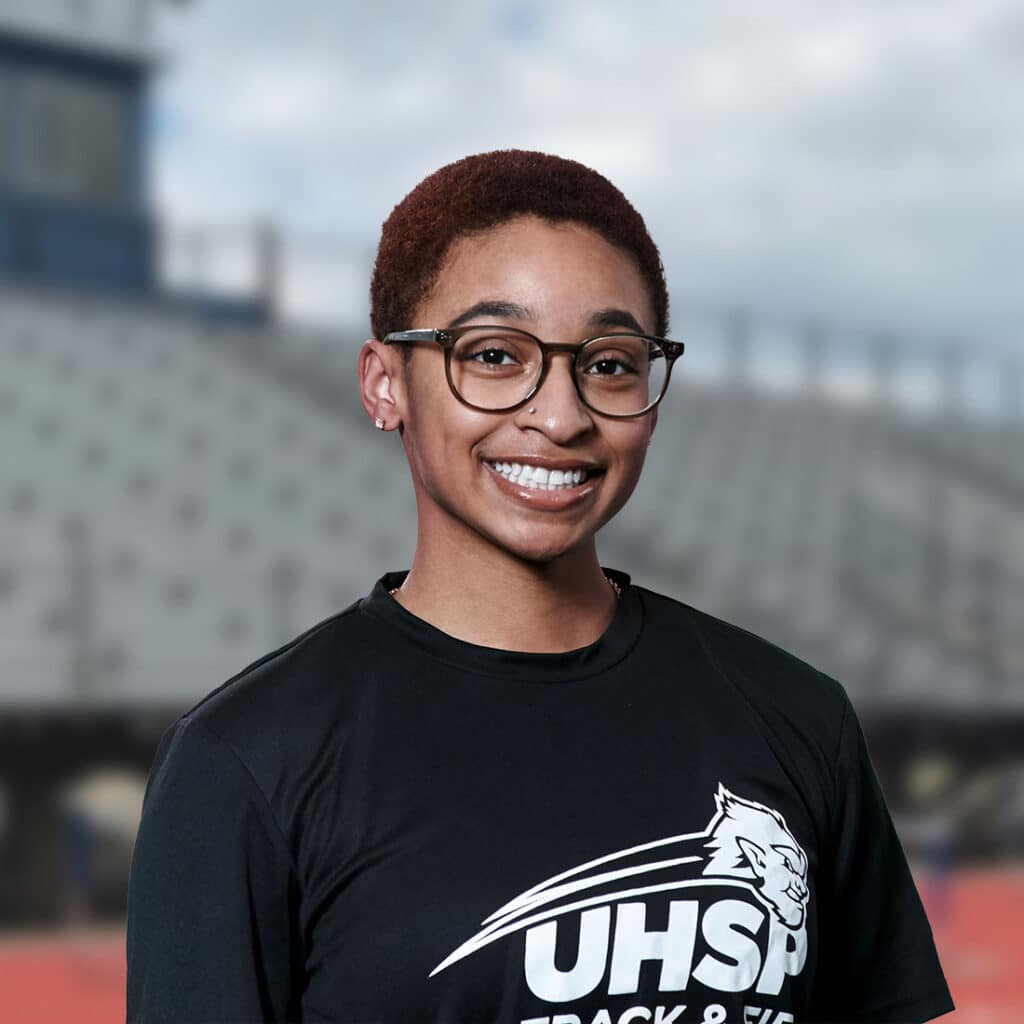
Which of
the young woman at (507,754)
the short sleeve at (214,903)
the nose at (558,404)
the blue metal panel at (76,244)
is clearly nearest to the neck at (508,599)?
the young woman at (507,754)

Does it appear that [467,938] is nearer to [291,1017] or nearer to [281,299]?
[291,1017]

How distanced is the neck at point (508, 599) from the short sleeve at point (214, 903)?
0.23m

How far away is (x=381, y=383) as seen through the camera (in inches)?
48.6

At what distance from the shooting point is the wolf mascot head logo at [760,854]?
111 cm

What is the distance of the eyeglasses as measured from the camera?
3.61ft

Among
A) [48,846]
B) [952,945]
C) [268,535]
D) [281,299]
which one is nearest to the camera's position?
[952,945]

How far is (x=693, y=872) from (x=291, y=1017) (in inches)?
13.7

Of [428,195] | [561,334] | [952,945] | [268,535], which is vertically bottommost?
[952,945]

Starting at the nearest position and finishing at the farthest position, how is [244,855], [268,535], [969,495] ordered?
[244,855] → [268,535] → [969,495]

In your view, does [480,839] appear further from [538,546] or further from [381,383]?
[381,383]

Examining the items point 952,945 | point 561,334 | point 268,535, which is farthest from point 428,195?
point 268,535

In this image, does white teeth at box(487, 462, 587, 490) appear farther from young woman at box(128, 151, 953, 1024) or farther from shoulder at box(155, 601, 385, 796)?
shoulder at box(155, 601, 385, 796)

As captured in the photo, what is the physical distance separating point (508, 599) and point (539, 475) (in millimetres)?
127

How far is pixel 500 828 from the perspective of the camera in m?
1.07
